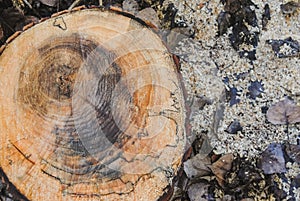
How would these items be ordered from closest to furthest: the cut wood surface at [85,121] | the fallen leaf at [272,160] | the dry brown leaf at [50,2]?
the cut wood surface at [85,121] → the fallen leaf at [272,160] → the dry brown leaf at [50,2]

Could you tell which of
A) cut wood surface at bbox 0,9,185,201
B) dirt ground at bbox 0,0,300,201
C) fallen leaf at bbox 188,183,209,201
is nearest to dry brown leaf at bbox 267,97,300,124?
dirt ground at bbox 0,0,300,201

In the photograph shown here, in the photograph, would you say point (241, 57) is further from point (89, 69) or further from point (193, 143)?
point (89, 69)

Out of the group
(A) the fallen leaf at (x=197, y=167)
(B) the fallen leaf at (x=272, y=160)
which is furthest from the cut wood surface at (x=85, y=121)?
(B) the fallen leaf at (x=272, y=160)

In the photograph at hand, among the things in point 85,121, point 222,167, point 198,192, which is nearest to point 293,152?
point 222,167

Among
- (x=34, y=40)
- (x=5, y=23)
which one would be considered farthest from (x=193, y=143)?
(x=5, y=23)

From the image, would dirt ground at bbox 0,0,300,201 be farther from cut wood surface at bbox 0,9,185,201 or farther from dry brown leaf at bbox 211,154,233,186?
cut wood surface at bbox 0,9,185,201

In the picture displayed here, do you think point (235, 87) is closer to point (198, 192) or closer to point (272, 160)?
point (272, 160)

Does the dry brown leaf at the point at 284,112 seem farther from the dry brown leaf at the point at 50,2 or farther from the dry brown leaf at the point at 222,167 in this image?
the dry brown leaf at the point at 50,2
